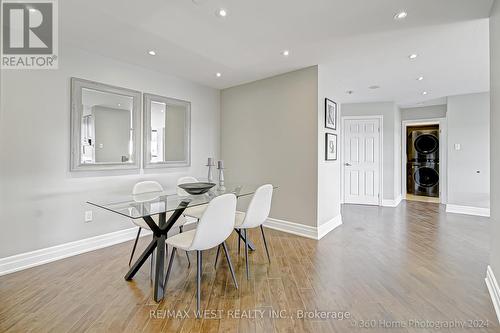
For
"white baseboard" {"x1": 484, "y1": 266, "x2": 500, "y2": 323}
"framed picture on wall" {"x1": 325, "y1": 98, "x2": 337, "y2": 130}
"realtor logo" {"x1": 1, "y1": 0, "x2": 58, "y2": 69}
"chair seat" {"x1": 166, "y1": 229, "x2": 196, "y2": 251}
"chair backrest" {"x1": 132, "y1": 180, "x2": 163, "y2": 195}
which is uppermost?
"realtor logo" {"x1": 1, "y1": 0, "x2": 58, "y2": 69}

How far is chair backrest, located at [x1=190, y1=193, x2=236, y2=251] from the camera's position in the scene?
176 cm

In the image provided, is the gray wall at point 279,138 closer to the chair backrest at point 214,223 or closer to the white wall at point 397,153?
the chair backrest at point 214,223

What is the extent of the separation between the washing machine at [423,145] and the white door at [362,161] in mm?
2361

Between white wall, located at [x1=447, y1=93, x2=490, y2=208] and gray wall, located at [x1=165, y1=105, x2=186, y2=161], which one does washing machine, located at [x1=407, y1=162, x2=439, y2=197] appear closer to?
white wall, located at [x1=447, y1=93, x2=490, y2=208]

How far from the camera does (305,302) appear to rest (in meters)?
1.90

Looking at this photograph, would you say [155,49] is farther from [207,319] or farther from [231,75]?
[207,319]

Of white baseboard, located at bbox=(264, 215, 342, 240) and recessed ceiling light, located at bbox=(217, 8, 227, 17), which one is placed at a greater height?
recessed ceiling light, located at bbox=(217, 8, 227, 17)

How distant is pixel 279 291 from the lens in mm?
2047

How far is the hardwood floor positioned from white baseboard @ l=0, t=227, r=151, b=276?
0.13 metres

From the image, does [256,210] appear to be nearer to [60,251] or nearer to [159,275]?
[159,275]

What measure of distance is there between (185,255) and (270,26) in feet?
8.68

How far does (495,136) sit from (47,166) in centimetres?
427

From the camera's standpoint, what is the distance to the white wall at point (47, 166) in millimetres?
2379

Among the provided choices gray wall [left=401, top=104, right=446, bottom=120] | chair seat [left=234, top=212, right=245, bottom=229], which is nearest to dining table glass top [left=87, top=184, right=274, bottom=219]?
chair seat [left=234, top=212, right=245, bottom=229]
